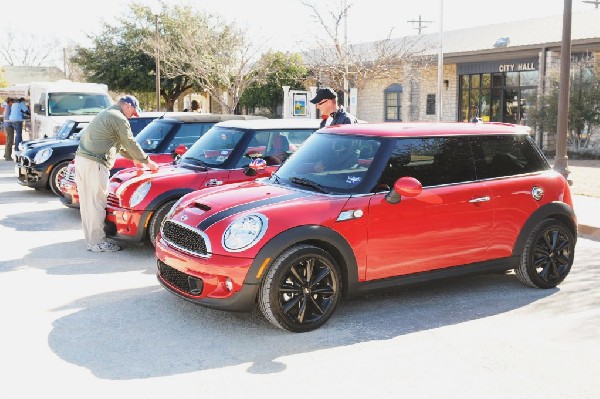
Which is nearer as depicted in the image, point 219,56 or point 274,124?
point 274,124

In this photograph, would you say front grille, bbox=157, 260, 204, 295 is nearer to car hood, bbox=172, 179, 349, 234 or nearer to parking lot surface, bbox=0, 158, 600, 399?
parking lot surface, bbox=0, 158, 600, 399

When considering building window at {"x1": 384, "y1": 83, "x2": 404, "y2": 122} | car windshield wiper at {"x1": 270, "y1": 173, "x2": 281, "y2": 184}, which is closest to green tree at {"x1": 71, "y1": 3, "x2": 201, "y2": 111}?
building window at {"x1": 384, "y1": 83, "x2": 404, "y2": 122}

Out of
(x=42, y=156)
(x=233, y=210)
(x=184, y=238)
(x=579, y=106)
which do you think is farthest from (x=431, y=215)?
(x=579, y=106)

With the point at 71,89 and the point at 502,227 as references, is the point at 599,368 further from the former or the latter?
the point at 71,89

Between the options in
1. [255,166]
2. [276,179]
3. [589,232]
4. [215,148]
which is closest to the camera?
[276,179]

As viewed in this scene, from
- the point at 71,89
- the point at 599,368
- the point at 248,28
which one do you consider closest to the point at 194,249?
the point at 599,368

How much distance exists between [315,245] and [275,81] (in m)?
32.0

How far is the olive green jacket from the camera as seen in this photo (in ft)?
26.7

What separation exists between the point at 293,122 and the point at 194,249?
3910 millimetres

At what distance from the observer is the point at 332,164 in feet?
19.6

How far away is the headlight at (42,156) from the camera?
12.9m

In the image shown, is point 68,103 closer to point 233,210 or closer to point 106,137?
point 106,137

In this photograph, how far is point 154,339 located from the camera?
16.7ft

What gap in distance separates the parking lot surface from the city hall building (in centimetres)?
1621
